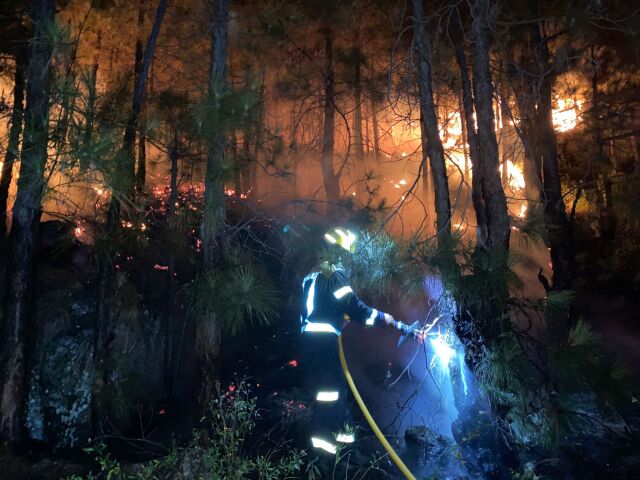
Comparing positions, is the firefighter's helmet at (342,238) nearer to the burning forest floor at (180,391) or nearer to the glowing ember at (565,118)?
the burning forest floor at (180,391)

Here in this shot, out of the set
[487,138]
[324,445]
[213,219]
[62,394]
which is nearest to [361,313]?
[324,445]

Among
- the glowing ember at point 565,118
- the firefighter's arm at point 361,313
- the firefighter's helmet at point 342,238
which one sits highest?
the glowing ember at point 565,118

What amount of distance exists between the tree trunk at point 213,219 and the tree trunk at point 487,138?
2.77 m

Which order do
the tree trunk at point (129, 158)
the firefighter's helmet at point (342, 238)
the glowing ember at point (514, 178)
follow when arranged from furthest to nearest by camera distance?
the glowing ember at point (514, 178)
the firefighter's helmet at point (342, 238)
the tree trunk at point (129, 158)

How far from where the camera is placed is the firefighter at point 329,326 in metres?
4.47

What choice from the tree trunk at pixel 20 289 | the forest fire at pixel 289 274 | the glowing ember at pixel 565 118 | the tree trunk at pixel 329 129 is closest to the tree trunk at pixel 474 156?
the forest fire at pixel 289 274

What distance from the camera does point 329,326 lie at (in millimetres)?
4680

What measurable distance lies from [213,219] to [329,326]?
1799 millimetres

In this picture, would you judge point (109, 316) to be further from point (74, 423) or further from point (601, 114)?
point (601, 114)

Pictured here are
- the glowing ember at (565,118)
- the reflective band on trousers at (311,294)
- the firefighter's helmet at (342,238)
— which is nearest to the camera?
the firefighter's helmet at (342,238)

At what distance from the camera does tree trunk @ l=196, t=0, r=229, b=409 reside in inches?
187

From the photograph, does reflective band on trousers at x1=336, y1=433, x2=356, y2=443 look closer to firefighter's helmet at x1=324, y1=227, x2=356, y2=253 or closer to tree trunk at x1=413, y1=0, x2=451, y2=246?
firefighter's helmet at x1=324, y1=227, x2=356, y2=253

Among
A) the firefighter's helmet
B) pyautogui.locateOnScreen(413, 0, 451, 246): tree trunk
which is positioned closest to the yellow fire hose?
the firefighter's helmet

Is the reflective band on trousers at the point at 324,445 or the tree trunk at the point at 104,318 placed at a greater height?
the tree trunk at the point at 104,318
